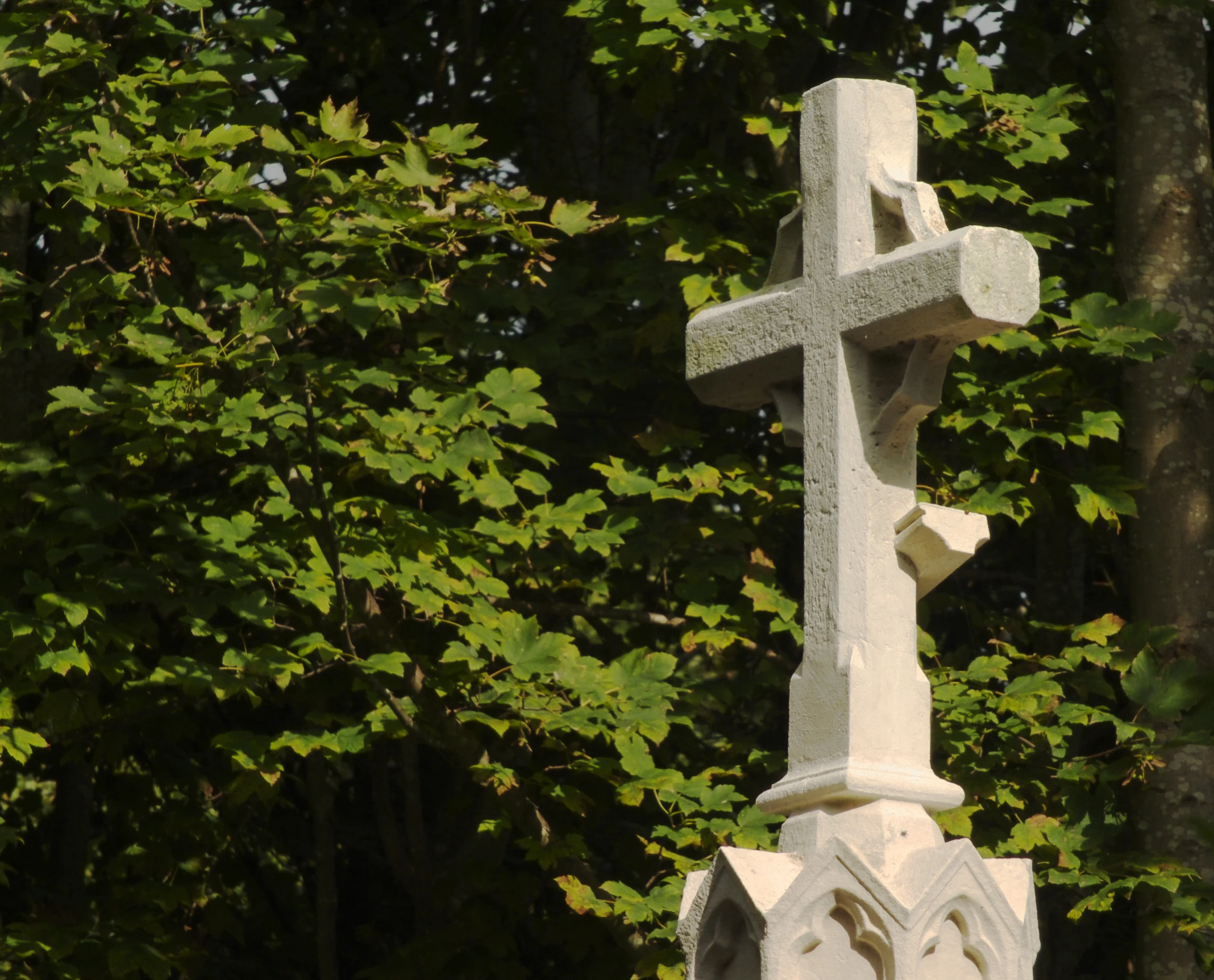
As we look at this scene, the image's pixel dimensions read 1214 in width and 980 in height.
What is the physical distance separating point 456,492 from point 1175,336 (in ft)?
9.62

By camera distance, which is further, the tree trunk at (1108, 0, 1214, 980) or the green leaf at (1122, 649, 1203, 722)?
the tree trunk at (1108, 0, 1214, 980)

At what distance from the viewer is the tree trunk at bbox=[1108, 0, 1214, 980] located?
6.23 metres

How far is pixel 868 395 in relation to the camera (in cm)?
324

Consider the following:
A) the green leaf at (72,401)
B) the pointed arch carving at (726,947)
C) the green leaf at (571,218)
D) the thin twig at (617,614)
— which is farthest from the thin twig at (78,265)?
the pointed arch carving at (726,947)

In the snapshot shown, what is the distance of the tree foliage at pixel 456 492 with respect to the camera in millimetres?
5621

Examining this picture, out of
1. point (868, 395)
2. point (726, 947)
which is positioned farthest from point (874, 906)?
point (868, 395)

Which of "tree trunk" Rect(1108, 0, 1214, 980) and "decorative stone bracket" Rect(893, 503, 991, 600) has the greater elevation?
"tree trunk" Rect(1108, 0, 1214, 980)

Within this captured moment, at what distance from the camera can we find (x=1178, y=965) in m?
6.16

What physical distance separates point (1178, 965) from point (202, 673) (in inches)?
142

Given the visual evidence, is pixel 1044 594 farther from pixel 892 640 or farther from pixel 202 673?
pixel 892 640

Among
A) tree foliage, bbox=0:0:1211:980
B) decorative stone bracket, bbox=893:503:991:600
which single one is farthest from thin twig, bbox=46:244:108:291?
decorative stone bracket, bbox=893:503:991:600

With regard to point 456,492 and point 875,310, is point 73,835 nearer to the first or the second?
point 456,492

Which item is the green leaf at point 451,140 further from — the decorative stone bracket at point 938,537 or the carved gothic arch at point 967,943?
the carved gothic arch at point 967,943

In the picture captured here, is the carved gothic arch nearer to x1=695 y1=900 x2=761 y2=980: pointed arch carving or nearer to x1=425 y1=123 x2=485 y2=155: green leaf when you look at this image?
x1=695 y1=900 x2=761 y2=980: pointed arch carving
